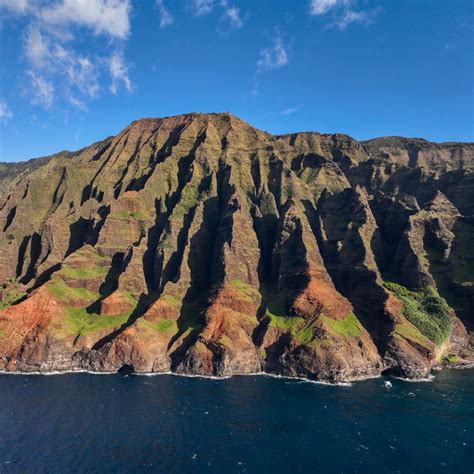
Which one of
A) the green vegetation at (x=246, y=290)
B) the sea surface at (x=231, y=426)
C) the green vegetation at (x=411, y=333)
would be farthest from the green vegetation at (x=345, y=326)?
the green vegetation at (x=246, y=290)

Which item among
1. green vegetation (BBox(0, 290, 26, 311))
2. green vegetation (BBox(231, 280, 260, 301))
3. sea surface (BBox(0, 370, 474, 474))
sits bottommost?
sea surface (BBox(0, 370, 474, 474))

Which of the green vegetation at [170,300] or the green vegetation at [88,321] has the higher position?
the green vegetation at [170,300]

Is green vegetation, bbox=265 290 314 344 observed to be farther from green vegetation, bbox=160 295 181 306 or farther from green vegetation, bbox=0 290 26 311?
green vegetation, bbox=0 290 26 311

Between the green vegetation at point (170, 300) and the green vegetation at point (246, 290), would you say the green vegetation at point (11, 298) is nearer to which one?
the green vegetation at point (170, 300)

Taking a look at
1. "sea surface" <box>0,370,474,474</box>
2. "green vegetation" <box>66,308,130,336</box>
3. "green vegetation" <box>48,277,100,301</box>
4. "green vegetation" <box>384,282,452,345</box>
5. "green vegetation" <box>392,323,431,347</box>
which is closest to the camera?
"sea surface" <box>0,370,474,474</box>

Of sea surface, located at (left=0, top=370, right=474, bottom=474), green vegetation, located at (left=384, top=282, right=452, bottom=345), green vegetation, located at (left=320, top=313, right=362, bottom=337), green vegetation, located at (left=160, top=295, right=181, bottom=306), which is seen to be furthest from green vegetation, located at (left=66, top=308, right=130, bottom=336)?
Result: green vegetation, located at (left=384, top=282, right=452, bottom=345)

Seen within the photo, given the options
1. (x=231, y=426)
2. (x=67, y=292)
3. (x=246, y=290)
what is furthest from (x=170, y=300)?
(x=231, y=426)

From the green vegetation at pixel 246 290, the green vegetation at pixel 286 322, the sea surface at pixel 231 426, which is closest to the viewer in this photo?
the sea surface at pixel 231 426
